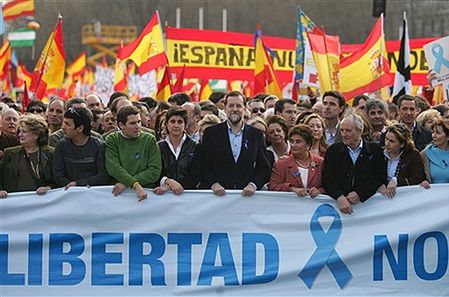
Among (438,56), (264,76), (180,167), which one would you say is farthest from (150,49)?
(180,167)

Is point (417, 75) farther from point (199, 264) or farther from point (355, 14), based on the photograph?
point (355, 14)

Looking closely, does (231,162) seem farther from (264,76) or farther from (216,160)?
(264,76)

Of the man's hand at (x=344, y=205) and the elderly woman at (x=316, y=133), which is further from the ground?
the elderly woman at (x=316, y=133)

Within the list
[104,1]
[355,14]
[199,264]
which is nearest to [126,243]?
[199,264]

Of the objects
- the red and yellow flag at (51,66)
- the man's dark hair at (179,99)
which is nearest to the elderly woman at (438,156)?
the man's dark hair at (179,99)

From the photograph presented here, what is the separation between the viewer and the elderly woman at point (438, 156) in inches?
393

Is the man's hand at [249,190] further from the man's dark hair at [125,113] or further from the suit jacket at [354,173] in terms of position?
the man's dark hair at [125,113]

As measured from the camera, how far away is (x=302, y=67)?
17406 millimetres

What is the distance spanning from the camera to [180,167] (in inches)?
392

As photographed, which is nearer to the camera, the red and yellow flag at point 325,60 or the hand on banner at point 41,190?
the hand on banner at point 41,190

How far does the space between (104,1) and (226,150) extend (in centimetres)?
6672

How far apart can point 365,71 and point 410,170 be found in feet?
23.4

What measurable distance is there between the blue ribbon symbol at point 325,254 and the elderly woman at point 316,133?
117cm

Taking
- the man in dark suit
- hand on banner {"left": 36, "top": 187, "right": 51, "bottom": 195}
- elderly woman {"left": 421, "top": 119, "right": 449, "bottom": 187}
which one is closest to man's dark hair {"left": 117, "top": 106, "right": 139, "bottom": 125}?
the man in dark suit
